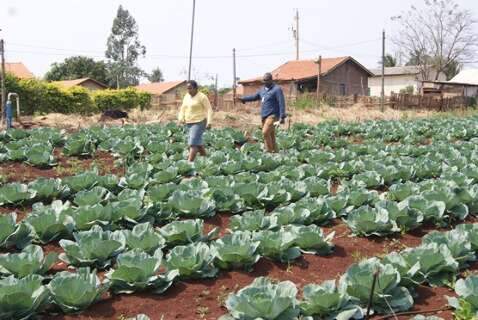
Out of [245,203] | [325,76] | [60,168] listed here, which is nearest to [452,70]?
[325,76]

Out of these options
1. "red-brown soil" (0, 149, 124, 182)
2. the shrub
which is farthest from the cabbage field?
the shrub

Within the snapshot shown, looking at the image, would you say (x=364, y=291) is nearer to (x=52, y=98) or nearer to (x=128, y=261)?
(x=128, y=261)

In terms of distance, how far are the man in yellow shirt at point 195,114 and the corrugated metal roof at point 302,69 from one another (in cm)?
2994

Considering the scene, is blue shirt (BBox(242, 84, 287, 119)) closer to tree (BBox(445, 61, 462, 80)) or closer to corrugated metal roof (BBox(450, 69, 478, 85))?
corrugated metal roof (BBox(450, 69, 478, 85))

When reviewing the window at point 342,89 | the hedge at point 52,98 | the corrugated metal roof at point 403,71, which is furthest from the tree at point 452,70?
the hedge at point 52,98

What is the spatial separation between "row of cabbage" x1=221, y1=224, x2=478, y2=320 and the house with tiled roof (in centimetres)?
3395

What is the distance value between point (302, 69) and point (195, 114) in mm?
33304

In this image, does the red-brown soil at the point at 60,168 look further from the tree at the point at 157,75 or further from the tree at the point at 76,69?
the tree at the point at 157,75

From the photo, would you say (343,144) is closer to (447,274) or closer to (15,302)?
(447,274)

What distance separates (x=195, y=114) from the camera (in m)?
8.50

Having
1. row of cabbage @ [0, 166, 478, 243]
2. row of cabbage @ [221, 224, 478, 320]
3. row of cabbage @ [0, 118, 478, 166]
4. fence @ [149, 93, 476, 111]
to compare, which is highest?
fence @ [149, 93, 476, 111]

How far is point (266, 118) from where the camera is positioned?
964cm

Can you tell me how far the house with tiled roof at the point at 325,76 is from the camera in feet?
126

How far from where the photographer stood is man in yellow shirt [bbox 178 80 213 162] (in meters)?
8.45
